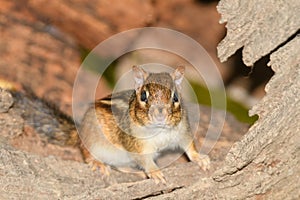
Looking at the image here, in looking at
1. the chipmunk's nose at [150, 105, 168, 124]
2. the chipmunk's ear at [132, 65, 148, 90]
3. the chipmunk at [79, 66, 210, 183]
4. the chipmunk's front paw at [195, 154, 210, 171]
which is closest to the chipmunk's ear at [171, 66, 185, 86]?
the chipmunk at [79, 66, 210, 183]

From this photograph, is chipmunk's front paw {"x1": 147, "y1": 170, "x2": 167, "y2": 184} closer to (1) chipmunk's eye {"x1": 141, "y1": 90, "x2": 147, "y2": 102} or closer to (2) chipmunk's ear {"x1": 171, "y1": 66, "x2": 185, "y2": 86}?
(1) chipmunk's eye {"x1": 141, "y1": 90, "x2": 147, "y2": 102}

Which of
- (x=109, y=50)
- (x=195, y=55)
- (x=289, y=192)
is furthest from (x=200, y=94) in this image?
(x=289, y=192)

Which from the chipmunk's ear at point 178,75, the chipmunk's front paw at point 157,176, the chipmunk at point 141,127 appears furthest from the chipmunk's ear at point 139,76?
the chipmunk's front paw at point 157,176

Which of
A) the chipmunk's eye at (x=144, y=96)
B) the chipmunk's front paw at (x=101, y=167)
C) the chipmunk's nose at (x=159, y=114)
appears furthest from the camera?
the chipmunk's front paw at (x=101, y=167)

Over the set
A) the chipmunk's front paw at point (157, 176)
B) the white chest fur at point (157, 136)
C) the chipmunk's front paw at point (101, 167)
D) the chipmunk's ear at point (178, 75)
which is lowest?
the chipmunk's front paw at point (101, 167)

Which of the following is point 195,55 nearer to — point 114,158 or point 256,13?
point 114,158

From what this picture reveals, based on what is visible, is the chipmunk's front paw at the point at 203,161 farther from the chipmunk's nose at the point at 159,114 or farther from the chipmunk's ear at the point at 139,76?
the chipmunk's ear at the point at 139,76

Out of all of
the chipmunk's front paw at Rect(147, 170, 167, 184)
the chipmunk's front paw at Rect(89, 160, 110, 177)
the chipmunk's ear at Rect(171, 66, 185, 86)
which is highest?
the chipmunk's ear at Rect(171, 66, 185, 86)

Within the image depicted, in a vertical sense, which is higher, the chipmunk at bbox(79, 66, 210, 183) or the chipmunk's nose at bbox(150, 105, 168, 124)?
the chipmunk's nose at bbox(150, 105, 168, 124)
